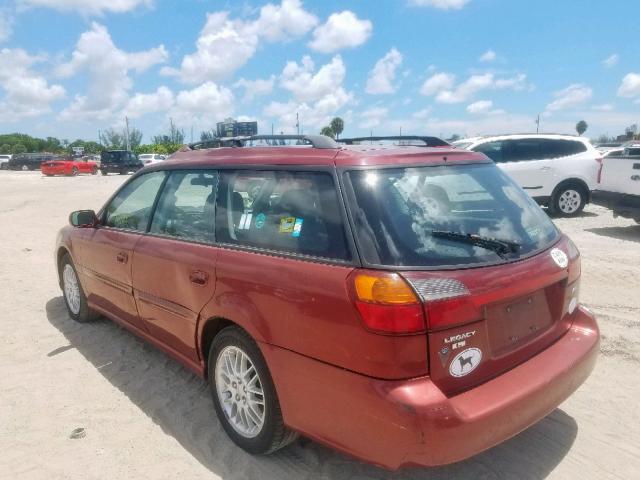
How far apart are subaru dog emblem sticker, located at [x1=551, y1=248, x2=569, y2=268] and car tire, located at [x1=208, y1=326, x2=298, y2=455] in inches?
62.4

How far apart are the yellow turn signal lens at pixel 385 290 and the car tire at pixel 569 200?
34.1 ft

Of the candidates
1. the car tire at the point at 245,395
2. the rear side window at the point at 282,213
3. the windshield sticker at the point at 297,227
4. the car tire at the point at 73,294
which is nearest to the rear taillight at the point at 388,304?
the rear side window at the point at 282,213

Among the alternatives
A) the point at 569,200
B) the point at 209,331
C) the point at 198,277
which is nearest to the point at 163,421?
the point at 209,331

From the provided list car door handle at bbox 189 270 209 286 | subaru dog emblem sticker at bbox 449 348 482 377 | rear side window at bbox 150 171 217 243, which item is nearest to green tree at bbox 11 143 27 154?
rear side window at bbox 150 171 217 243

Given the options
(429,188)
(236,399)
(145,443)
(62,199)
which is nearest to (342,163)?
(429,188)

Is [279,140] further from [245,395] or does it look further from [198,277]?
[245,395]

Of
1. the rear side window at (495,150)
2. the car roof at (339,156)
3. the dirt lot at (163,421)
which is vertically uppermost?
the rear side window at (495,150)

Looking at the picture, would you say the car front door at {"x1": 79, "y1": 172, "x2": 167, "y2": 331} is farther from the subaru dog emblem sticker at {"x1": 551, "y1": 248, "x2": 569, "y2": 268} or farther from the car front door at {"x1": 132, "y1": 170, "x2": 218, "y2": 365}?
the subaru dog emblem sticker at {"x1": 551, "y1": 248, "x2": 569, "y2": 268}

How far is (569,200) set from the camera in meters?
11.3

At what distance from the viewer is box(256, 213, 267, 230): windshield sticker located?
2756 mm

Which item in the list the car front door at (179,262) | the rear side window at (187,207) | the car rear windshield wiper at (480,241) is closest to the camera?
the car rear windshield wiper at (480,241)

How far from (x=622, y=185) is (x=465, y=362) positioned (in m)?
8.76

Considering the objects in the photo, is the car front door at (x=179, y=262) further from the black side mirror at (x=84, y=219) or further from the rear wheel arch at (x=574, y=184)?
the rear wheel arch at (x=574, y=184)

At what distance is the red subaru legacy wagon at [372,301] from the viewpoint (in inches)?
80.8
